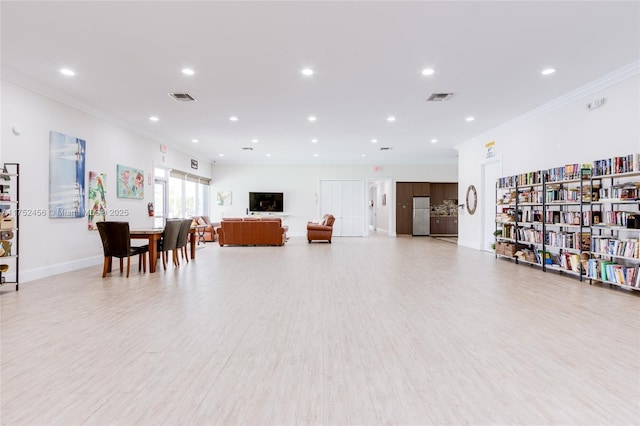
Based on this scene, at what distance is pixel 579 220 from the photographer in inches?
213

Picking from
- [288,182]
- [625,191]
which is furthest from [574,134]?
[288,182]

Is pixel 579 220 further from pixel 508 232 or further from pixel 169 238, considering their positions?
pixel 169 238

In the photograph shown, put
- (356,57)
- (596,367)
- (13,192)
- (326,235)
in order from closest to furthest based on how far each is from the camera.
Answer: (596,367) → (356,57) → (13,192) → (326,235)

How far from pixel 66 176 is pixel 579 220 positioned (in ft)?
27.6

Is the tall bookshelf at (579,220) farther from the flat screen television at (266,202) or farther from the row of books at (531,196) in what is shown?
the flat screen television at (266,202)

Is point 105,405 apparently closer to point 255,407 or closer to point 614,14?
point 255,407

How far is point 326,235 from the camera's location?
11.3m

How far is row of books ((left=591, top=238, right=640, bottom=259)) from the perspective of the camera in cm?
443

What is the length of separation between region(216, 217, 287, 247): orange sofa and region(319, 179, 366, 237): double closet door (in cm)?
407

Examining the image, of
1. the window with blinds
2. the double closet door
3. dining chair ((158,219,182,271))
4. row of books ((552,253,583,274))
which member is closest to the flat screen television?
the double closet door

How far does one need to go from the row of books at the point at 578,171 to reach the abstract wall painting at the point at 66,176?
8.19 m

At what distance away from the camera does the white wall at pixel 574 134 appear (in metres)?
4.83

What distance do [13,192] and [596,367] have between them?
22.8 ft

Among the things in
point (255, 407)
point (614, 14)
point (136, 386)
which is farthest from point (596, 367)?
point (614, 14)
